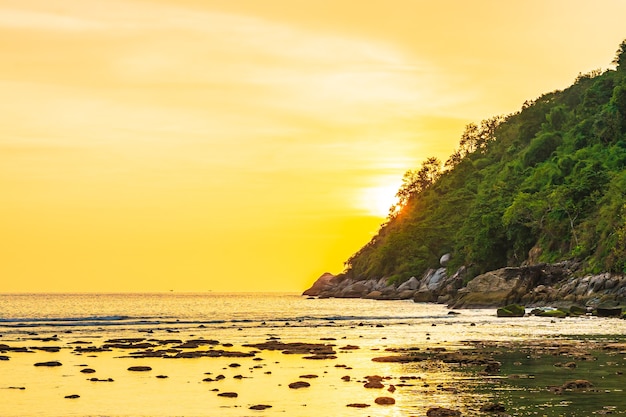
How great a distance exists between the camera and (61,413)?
91.7 feet

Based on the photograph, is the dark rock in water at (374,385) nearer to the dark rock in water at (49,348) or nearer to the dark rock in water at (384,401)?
the dark rock in water at (384,401)

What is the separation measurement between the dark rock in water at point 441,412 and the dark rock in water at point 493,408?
40.9 inches

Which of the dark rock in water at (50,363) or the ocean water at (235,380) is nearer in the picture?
the ocean water at (235,380)

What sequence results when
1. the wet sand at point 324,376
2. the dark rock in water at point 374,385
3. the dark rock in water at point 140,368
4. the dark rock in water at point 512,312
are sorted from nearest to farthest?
the wet sand at point 324,376 → the dark rock in water at point 374,385 → the dark rock in water at point 140,368 → the dark rock in water at point 512,312

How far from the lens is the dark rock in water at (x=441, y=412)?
25.7 metres

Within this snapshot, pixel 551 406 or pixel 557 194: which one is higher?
pixel 557 194

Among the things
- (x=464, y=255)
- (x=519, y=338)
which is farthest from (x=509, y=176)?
(x=519, y=338)

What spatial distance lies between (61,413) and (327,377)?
1210 centimetres

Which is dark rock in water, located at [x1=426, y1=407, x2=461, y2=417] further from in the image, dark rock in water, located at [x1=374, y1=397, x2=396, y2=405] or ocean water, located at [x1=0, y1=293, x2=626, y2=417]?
dark rock in water, located at [x1=374, y1=397, x2=396, y2=405]

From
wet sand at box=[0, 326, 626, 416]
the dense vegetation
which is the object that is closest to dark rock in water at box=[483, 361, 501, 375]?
wet sand at box=[0, 326, 626, 416]

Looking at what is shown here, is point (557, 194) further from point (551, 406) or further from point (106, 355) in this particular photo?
point (551, 406)

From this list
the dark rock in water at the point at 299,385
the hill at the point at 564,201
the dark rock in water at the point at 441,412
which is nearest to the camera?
the dark rock in water at the point at 441,412

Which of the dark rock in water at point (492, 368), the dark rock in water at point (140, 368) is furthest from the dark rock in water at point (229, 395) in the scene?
the dark rock in water at point (492, 368)

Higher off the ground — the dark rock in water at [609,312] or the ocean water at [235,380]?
the dark rock in water at [609,312]
